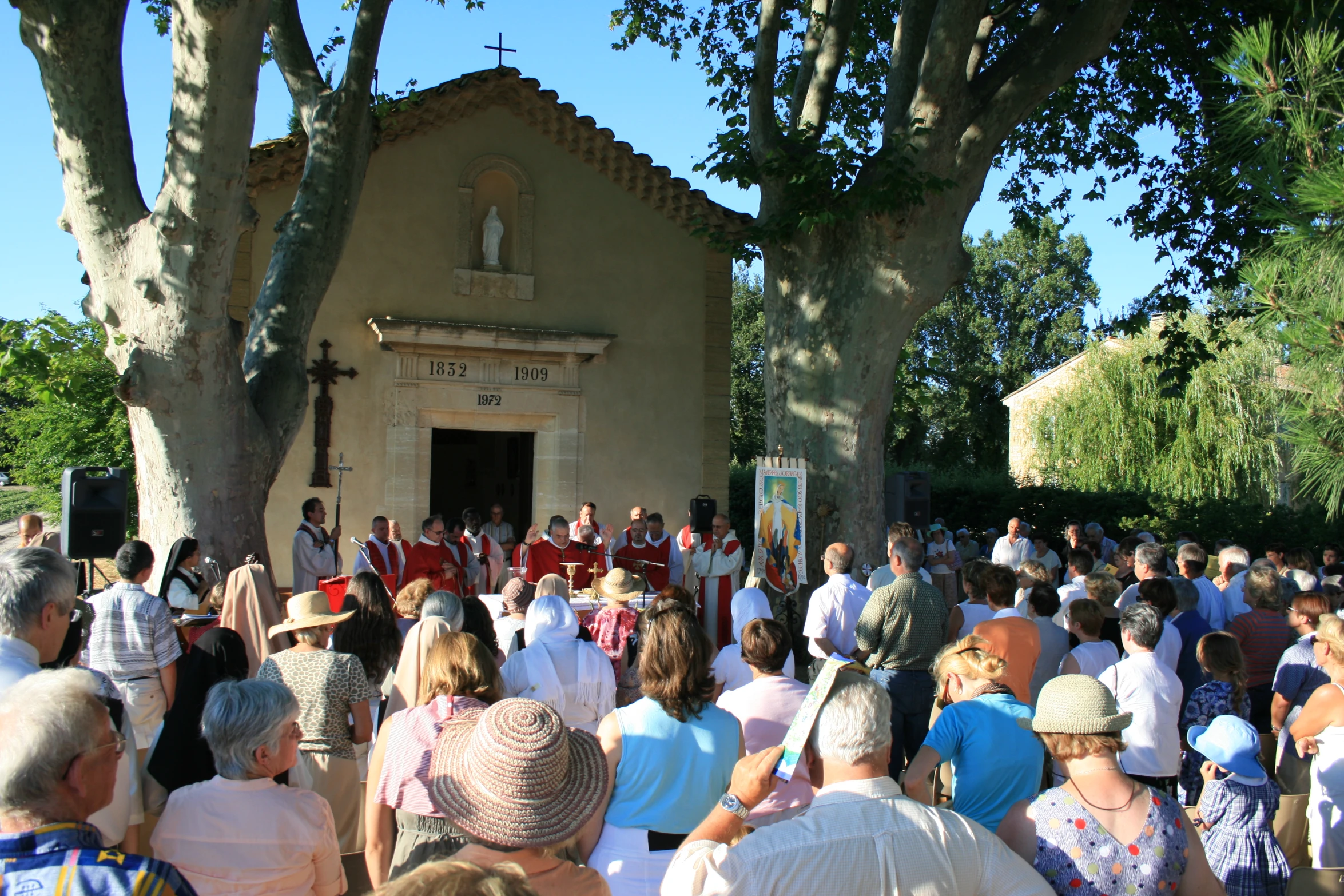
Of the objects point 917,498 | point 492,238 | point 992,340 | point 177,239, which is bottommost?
point 917,498

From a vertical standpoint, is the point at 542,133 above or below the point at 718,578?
above

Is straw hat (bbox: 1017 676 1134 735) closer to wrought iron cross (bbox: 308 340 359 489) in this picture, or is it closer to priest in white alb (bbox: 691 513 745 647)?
priest in white alb (bbox: 691 513 745 647)

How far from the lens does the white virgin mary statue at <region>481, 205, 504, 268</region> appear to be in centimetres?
1347

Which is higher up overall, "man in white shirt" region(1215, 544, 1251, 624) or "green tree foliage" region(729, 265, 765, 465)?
"green tree foliage" region(729, 265, 765, 465)

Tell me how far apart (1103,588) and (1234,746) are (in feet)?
8.39

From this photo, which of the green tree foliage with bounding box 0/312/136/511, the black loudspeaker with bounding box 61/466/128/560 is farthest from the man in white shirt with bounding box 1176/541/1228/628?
the green tree foliage with bounding box 0/312/136/511

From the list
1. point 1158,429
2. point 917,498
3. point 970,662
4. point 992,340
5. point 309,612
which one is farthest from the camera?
point 992,340

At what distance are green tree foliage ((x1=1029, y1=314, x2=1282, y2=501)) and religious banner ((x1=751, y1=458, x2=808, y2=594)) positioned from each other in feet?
45.9

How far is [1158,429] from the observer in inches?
973

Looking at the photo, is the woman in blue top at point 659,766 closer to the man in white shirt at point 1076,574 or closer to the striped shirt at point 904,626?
the striped shirt at point 904,626

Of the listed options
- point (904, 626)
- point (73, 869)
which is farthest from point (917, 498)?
point (73, 869)

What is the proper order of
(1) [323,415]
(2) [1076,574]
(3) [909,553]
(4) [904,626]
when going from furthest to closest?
(1) [323,415], (2) [1076,574], (3) [909,553], (4) [904,626]

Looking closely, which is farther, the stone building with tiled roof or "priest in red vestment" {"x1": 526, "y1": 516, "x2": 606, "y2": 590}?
the stone building with tiled roof

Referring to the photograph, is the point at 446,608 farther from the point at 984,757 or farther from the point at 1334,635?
the point at 1334,635
